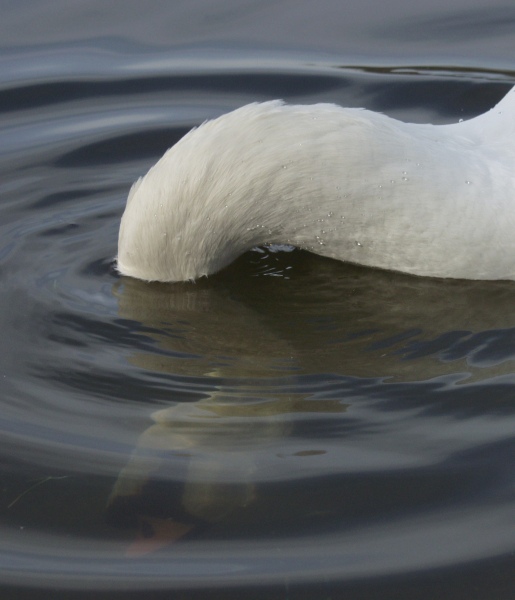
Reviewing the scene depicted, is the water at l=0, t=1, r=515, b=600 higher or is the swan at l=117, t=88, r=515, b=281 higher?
the swan at l=117, t=88, r=515, b=281

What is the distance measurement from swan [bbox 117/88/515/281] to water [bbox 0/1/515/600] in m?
0.17

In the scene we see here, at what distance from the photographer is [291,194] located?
3.77m

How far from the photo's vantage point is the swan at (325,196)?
3.70 metres

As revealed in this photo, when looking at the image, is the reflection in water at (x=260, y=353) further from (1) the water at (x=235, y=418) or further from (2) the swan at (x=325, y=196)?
(2) the swan at (x=325, y=196)

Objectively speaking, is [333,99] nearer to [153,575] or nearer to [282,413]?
[282,413]

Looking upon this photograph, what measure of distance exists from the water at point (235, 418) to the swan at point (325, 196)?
0.17 meters

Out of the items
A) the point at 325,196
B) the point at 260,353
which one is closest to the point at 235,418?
the point at 260,353

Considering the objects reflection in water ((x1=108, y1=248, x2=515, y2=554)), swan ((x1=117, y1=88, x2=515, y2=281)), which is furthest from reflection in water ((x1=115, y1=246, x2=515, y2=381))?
swan ((x1=117, y1=88, x2=515, y2=281))

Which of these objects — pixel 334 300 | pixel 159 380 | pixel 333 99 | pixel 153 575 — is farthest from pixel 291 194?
pixel 333 99

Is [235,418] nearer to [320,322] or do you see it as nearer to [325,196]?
[320,322]

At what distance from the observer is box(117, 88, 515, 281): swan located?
3695mm

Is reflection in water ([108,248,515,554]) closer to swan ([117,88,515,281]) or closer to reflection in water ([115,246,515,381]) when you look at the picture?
reflection in water ([115,246,515,381])

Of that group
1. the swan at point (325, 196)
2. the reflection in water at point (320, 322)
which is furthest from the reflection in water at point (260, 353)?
the swan at point (325, 196)

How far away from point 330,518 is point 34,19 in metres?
5.20
